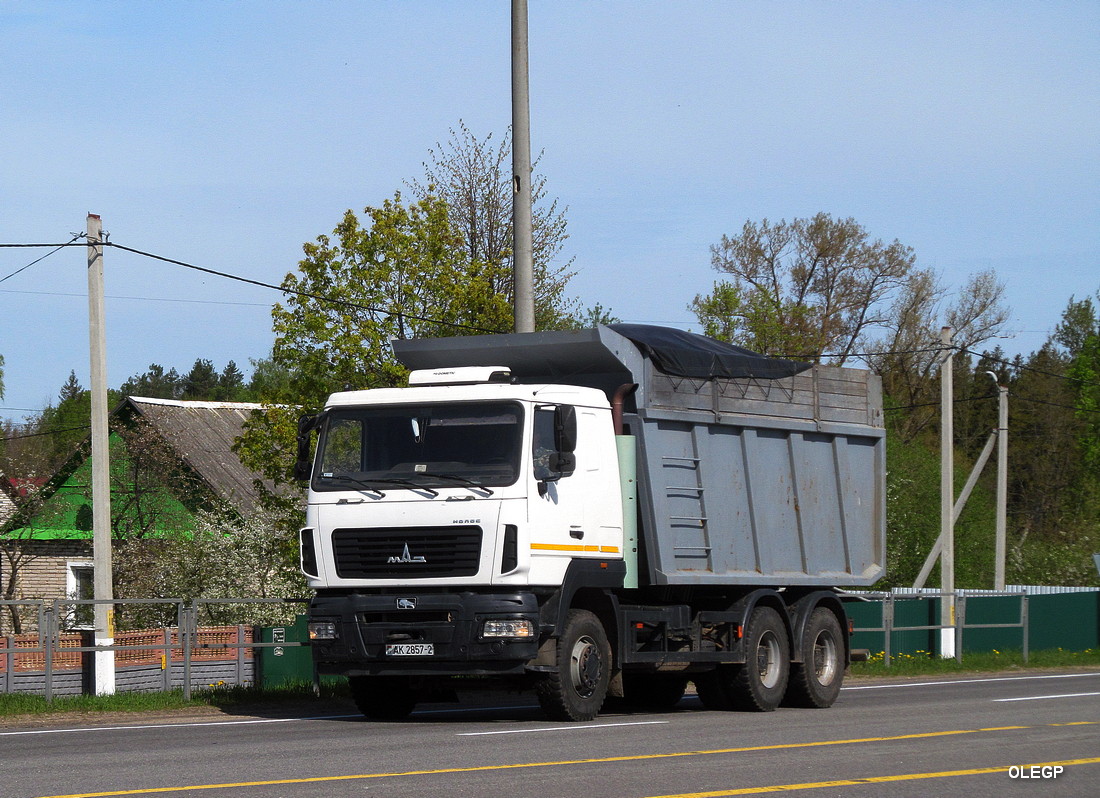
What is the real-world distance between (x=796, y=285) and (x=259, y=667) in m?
38.7

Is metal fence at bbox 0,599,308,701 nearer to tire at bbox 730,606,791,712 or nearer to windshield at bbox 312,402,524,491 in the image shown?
windshield at bbox 312,402,524,491

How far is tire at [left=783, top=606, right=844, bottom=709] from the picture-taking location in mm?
16425

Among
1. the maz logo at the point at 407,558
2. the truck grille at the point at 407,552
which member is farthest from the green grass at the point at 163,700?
the maz logo at the point at 407,558

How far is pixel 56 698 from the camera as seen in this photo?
1791 cm

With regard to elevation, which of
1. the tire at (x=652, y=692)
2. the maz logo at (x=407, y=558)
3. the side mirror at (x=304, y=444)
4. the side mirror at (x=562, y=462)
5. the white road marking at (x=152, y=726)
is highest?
the side mirror at (x=304, y=444)

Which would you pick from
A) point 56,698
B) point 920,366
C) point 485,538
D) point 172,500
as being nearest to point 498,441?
point 485,538

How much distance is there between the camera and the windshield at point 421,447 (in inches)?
535

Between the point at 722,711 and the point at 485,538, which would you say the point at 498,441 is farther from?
the point at 722,711

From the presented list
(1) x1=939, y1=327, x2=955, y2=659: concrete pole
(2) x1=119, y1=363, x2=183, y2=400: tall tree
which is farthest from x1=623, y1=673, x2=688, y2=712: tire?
(2) x1=119, y1=363, x2=183, y2=400: tall tree

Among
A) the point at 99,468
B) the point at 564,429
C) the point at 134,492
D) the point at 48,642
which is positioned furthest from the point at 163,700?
the point at 134,492

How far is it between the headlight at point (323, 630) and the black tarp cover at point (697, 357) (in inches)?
156

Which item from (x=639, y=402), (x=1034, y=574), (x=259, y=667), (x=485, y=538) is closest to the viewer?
(x=485, y=538)

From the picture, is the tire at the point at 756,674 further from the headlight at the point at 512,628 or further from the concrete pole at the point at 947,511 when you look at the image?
→ the concrete pole at the point at 947,511

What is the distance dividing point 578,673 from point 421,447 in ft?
8.06
